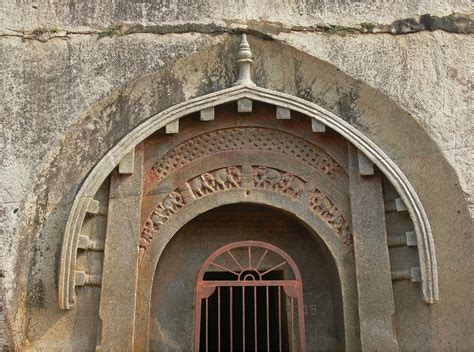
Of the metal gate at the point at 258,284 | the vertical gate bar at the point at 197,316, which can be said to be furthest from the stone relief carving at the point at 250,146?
the vertical gate bar at the point at 197,316

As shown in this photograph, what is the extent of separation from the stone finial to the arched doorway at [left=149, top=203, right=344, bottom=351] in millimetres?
1173

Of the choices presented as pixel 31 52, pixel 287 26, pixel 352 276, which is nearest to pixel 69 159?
pixel 31 52

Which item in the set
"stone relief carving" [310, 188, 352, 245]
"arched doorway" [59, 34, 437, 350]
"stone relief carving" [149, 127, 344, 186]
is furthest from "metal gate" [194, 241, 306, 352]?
"stone relief carving" [149, 127, 344, 186]

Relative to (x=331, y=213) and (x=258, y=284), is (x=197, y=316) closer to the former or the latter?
(x=258, y=284)

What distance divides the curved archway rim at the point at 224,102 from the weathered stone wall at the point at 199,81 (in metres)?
0.14

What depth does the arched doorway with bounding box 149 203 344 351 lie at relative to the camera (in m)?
5.22

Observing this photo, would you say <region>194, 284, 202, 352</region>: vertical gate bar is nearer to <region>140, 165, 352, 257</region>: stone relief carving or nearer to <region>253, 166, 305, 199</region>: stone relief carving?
<region>140, 165, 352, 257</region>: stone relief carving

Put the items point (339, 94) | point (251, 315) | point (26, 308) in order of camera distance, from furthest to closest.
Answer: point (251, 315)
point (339, 94)
point (26, 308)

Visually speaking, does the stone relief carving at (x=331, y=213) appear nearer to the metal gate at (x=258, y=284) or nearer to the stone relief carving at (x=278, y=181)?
the stone relief carving at (x=278, y=181)

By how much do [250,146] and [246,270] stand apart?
118 cm

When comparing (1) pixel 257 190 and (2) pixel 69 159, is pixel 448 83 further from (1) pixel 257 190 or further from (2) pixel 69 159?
(2) pixel 69 159

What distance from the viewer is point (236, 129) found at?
541cm

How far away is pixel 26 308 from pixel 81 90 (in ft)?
6.51

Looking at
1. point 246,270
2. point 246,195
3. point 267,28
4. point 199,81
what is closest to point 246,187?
point 246,195
